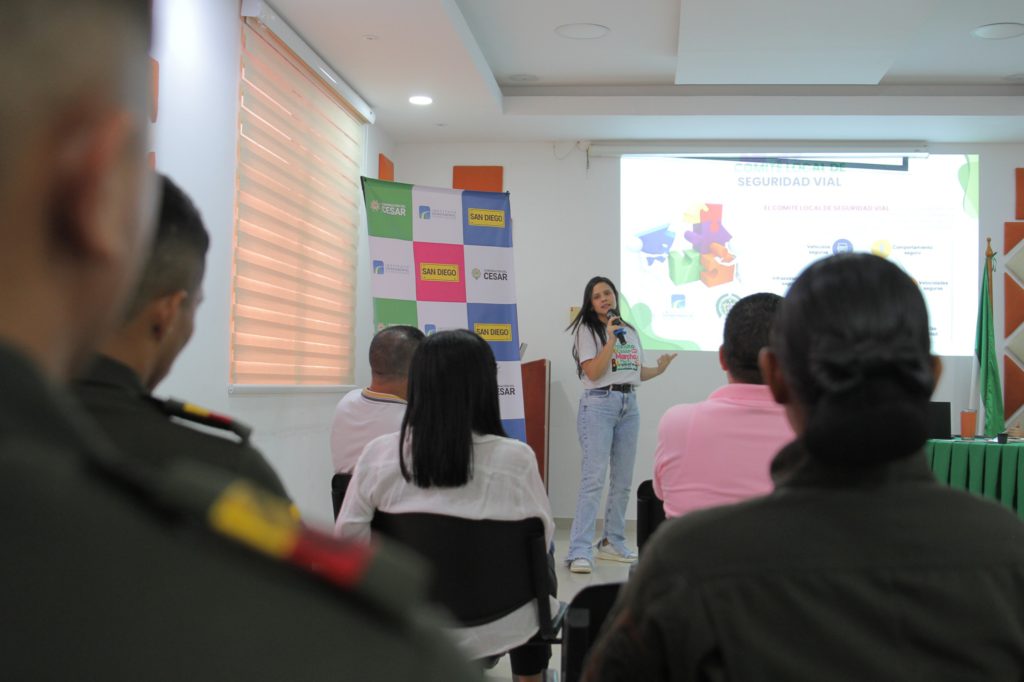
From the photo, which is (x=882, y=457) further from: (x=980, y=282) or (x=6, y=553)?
(x=980, y=282)

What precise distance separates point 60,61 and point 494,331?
4472 millimetres

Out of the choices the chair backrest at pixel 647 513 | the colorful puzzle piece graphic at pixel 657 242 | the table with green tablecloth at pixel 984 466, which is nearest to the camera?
the chair backrest at pixel 647 513

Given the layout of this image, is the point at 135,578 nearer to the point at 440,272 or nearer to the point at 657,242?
the point at 440,272

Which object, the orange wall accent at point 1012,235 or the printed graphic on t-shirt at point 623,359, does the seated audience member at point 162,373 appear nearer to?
the printed graphic on t-shirt at point 623,359

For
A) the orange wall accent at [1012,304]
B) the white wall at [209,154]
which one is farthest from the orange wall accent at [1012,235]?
the white wall at [209,154]

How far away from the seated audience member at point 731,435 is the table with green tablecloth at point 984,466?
2997 millimetres

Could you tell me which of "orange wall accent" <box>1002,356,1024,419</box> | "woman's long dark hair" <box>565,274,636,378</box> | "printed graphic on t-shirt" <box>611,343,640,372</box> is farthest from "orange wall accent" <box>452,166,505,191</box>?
"orange wall accent" <box>1002,356,1024,419</box>

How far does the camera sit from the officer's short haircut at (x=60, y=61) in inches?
9.7

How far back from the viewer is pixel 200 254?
1234mm

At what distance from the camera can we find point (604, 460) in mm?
5344

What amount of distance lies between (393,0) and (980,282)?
15.4 feet

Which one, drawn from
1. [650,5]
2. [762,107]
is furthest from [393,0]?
[762,107]

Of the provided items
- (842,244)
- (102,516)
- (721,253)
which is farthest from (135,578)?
(842,244)

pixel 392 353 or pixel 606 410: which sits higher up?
pixel 392 353
